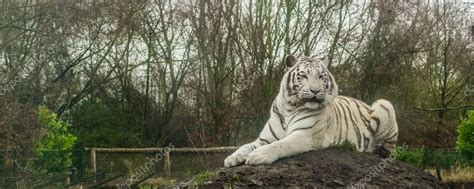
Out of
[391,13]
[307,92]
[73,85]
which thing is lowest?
[307,92]

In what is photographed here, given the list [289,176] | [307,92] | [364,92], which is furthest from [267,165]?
[364,92]

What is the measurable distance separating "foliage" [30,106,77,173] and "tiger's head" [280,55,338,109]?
31.4 ft

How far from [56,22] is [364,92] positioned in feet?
30.0

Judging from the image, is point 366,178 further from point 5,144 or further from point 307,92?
point 5,144

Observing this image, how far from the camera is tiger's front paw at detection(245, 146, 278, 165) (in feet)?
21.3

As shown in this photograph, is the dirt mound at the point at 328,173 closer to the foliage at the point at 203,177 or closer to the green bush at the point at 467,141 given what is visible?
the foliage at the point at 203,177

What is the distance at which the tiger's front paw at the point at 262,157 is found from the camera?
6.49m

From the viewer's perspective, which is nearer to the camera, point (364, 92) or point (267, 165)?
point (267, 165)

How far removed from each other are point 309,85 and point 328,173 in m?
0.83

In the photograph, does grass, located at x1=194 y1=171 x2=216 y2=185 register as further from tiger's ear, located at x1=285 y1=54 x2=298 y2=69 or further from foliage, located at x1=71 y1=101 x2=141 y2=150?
foliage, located at x1=71 y1=101 x2=141 y2=150

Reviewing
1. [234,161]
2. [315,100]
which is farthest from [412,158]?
[234,161]

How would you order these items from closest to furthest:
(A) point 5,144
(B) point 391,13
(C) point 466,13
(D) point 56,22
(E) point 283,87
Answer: (E) point 283,87 < (A) point 5,144 < (D) point 56,22 < (B) point 391,13 < (C) point 466,13

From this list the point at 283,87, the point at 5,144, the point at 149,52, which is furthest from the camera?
the point at 149,52

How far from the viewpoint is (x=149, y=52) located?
24828 millimetres
